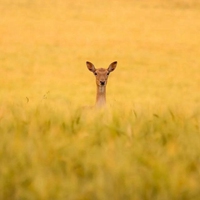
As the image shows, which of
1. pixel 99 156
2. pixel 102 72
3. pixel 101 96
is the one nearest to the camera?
pixel 99 156

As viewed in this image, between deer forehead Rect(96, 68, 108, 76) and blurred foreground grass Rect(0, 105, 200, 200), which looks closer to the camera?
blurred foreground grass Rect(0, 105, 200, 200)

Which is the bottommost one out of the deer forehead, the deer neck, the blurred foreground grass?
the blurred foreground grass

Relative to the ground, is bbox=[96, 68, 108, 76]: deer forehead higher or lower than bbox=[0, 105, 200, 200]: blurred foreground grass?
higher

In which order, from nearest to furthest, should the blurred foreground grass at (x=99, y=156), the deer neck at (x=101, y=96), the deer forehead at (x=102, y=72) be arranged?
the blurred foreground grass at (x=99, y=156), the deer neck at (x=101, y=96), the deer forehead at (x=102, y=72)

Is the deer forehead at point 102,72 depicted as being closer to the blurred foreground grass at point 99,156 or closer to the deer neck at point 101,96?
the deer neck at point 101,96

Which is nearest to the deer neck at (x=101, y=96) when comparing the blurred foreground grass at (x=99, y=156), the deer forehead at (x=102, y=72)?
the deer forehead at (x=102, y=72)

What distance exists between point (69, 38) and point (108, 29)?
2.18m

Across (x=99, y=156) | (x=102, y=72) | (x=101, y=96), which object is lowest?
(x=99, y=156)

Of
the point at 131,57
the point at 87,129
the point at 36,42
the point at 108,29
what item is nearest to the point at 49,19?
the point at 108,29

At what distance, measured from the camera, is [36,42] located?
2289cm

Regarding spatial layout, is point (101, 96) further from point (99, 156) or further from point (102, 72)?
point (99, 156)

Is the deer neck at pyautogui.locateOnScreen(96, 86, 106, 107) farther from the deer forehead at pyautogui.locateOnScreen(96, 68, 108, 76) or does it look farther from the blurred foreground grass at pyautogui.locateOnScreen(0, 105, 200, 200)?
the blurred foreground grass at pyautogui.locateOnScreen(0, 105, 200, 200)


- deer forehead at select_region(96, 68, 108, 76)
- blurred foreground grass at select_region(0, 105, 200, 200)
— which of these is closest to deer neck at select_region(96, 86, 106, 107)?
deer forehead at select_region(96, 68, 108, 76)

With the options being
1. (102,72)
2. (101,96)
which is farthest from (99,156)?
(102,72)
